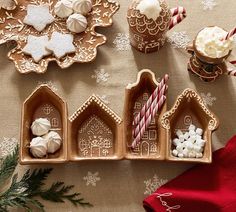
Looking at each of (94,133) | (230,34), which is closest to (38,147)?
(94,133)

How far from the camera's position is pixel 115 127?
1265 millimetres

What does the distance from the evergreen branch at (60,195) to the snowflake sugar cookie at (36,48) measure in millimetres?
294

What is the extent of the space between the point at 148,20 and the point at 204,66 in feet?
0.55

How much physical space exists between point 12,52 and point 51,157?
10.4 inches

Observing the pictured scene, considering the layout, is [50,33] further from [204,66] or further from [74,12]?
[204,66]

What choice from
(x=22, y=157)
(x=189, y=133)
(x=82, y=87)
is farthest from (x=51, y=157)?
(x=189, y=133)

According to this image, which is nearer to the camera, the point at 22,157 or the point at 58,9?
the point at 22,157

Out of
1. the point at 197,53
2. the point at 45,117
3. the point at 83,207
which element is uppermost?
the point at 197,53

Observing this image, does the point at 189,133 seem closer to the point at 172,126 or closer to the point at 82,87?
the point at 172,126

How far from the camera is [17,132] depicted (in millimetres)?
1292

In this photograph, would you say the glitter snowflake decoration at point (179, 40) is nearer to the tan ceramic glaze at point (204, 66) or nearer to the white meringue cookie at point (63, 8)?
the tan ceramic glaze at point (204, 66)

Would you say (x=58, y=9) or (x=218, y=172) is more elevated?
(x=58, y=9)

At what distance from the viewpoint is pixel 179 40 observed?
135 centimetres

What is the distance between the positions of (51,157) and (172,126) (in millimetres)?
279
